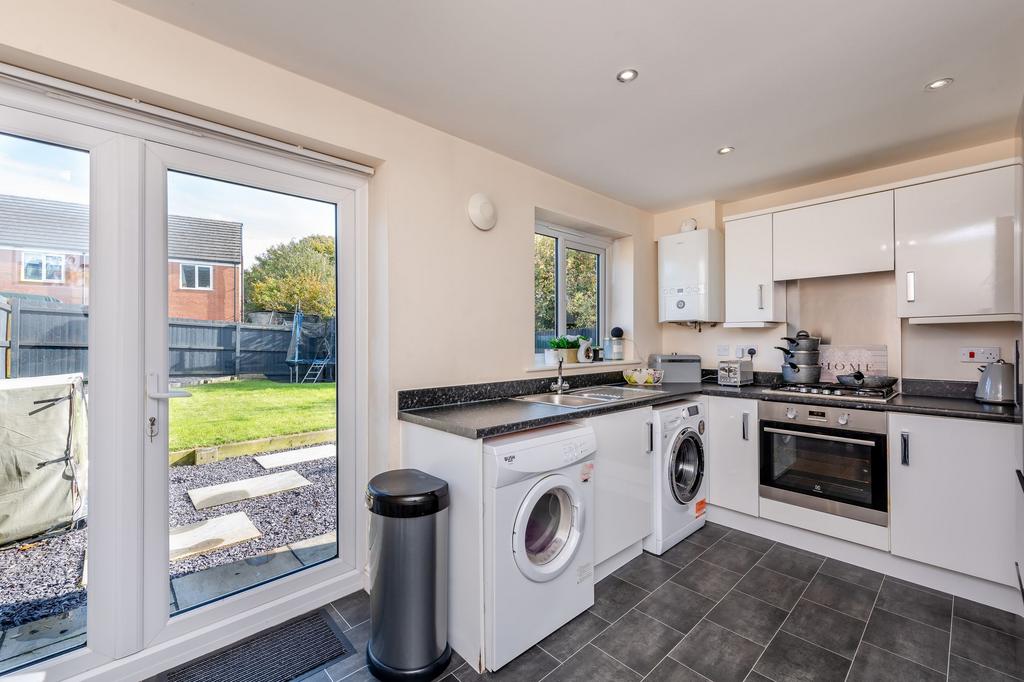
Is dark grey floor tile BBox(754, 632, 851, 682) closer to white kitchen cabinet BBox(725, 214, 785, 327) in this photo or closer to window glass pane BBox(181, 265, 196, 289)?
white kitchen cabinet BBox(725, 214, 785, 327)

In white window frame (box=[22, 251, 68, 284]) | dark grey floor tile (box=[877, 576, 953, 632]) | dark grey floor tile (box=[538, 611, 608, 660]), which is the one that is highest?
white window frame (box=[22, 251, 68, 284])

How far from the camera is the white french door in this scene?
150 cm

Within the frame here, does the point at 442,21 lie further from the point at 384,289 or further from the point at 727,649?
the point at 727,649

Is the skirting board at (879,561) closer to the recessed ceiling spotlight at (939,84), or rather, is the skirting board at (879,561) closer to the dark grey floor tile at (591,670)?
the dark grey floor tile at (591,670)

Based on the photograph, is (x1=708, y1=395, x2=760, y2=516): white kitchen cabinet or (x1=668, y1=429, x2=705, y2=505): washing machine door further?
(x1=708, y1=395, x2=760, y2=516): white kitchen cabinet

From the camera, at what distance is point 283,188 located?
6.70 ft

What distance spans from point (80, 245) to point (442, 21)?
154 cm

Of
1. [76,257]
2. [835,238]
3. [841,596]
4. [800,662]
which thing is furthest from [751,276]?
[76,257]

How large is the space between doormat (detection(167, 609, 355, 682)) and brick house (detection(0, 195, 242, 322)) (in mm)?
1362

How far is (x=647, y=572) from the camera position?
244cm

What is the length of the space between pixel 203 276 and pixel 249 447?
2.56 ft

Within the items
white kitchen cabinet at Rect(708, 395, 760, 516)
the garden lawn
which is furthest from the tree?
white kitchen cabinet at Rect(708, 395, 760, 516)

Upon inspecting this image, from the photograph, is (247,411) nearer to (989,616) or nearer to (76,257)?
(76,257)

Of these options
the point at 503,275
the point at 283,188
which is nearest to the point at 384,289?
the point at 283,188
